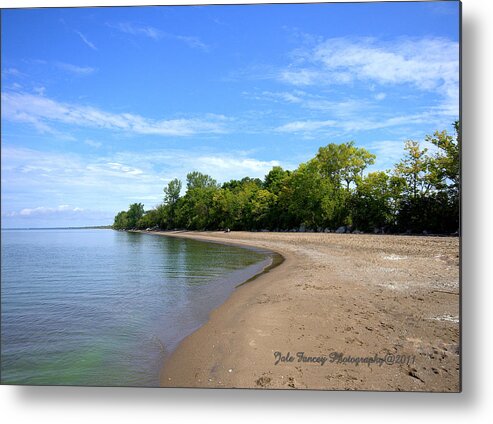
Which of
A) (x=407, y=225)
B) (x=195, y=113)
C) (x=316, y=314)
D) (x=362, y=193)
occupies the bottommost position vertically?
(x=316, y=314)

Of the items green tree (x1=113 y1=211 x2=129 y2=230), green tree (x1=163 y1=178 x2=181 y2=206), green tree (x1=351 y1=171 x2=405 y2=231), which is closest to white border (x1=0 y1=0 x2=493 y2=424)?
green tree (x1=351 y1=171 x2=405 y2=231)

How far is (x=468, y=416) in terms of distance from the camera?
10.0ft

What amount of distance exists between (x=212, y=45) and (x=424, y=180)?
8.61 feet

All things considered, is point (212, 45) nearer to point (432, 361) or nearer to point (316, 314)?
point (316, 314)

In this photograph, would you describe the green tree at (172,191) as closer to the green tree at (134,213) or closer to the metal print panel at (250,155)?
the metal print panel at (250,155)

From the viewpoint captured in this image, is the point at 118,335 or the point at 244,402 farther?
the point at 118,335

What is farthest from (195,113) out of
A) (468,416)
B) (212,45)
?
(468,416)

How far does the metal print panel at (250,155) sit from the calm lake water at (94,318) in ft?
0.10

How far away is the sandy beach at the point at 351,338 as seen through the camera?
299cm

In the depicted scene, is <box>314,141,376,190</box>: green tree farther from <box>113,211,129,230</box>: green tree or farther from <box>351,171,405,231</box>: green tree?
<box>113,211,129,230</box>: green tree

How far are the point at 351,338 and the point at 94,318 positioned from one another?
3132 mm

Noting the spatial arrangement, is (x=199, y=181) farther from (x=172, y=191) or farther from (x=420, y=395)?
(x=420, y=395)

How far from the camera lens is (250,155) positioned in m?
4.09

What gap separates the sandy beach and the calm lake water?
0.37 meters
